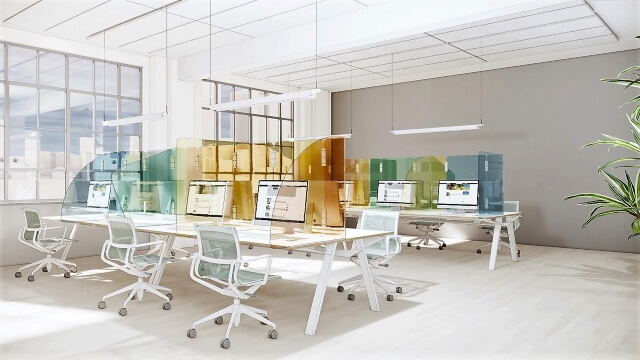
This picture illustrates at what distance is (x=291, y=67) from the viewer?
28.8 feet

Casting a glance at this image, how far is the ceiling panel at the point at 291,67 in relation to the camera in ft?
27.7

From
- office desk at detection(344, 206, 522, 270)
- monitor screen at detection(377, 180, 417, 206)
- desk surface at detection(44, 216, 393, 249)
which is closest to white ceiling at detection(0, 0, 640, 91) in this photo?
monitor screen at detection(377, 180, 417, 206)

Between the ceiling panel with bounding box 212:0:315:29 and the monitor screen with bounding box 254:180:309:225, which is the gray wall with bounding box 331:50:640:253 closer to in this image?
the ceiling panel with bounding box 212:0:315:29

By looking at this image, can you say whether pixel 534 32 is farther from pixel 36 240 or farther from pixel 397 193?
pixel 36 240

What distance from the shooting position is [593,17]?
20.8 ft

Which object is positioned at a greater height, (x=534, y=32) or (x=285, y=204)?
(x=534, y=32)

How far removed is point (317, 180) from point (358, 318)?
133 centimetres

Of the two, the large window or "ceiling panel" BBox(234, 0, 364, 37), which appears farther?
the large window

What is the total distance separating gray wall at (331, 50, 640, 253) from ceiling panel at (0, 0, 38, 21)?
6710 mm

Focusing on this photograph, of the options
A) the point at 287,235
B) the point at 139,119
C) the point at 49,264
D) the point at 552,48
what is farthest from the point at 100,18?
the point at 552,48

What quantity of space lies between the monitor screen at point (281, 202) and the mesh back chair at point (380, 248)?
670 millimetres

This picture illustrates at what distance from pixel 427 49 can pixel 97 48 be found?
16.5ft

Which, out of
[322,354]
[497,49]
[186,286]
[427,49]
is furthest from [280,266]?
[497,49]

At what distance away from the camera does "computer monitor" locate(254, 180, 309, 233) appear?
4652mm
